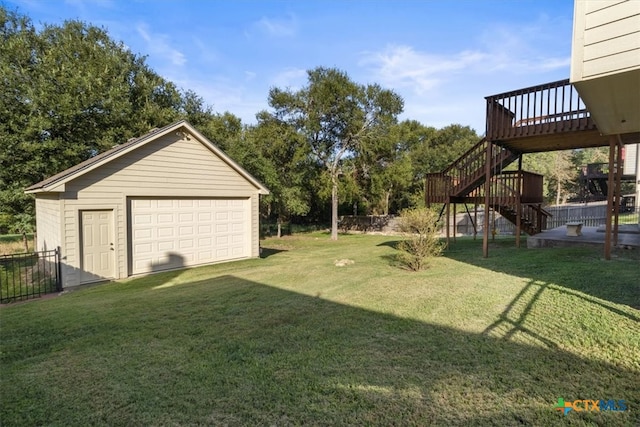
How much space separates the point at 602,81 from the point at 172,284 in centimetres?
826

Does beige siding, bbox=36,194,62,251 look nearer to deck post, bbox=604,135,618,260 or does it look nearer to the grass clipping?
the grass clipping

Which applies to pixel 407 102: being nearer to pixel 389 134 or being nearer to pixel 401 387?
pixel 389 134

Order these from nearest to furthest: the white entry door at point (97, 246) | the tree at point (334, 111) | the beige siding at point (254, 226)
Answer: the white entry door at point (97, 246) → the beige siding at point (254, 226) → the tree at point (334, 111)

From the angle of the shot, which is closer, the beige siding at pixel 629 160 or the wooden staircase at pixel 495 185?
the wooden staircase at pixel 495 185

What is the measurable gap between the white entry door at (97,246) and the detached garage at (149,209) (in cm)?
2

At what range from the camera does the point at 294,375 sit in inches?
127

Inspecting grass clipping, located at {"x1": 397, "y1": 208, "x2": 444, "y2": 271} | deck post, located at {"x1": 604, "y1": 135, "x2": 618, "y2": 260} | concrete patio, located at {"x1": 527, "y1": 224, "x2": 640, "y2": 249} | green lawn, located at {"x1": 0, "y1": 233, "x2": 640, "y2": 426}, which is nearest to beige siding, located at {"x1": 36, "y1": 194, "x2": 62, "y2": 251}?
green lawn, located at {"x1": 0, "y1": 233, "x2": 640, "y2": 426}

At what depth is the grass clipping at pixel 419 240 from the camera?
26.1 ft

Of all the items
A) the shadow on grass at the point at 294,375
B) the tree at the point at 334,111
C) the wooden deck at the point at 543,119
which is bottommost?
the shadow on grass at the point at 294,375

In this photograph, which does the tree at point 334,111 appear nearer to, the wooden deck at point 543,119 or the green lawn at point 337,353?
the wooden deck at point 543,119

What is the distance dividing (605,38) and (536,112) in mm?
7080

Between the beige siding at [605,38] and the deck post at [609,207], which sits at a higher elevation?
the beige siding at [605,38]

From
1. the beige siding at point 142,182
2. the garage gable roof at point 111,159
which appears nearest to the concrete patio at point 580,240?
the garage gable roof at point 111,159

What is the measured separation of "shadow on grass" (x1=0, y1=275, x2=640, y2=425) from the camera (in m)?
2.63
